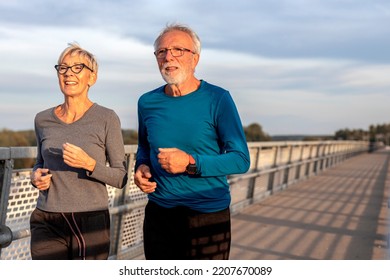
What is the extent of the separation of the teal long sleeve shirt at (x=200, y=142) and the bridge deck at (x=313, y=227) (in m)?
2.00

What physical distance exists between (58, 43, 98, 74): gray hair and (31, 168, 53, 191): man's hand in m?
0.53

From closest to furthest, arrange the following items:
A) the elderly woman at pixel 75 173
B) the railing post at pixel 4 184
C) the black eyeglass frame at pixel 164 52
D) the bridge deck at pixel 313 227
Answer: the black eyeglass frame at pixel 164 52
the elderly woman at pixel 75 173
the railing post at pixel 4 184
the bridge deck at pixel 313 227

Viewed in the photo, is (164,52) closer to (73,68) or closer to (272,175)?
(73,68)

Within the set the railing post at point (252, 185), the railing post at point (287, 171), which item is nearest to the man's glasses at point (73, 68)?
the railing post at point (252, 185)

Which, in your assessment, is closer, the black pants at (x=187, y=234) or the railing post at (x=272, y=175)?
the black pants at (x=187, y=234)

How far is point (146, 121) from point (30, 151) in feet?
4.01

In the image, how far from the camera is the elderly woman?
2672mm

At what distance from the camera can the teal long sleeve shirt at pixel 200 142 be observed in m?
2.45

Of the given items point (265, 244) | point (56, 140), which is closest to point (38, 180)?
point (56, 140)

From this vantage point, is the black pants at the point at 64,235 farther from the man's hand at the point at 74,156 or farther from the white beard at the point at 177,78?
the white beard at the point at 177,78

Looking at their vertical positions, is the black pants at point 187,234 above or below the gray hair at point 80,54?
below

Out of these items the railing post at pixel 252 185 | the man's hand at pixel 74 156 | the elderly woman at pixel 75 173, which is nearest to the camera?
the man's hand at pixel 74 156

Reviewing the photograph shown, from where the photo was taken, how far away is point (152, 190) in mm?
2582

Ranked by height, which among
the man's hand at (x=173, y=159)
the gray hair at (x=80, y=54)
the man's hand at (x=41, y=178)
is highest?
the gray hair at (x=80, y=54)
